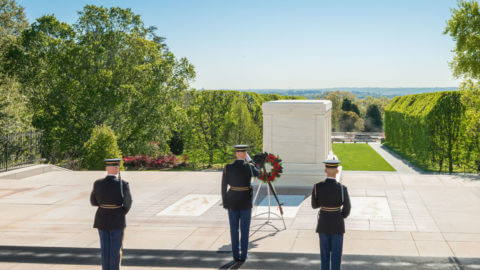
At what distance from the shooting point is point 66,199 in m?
11.9

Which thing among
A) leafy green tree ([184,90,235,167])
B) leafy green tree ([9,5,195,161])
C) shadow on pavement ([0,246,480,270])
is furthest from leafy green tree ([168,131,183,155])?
shadow on pavement ([0,246,480,270])

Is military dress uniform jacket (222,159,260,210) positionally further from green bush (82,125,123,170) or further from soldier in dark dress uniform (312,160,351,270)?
green bush (82,125,123,170)

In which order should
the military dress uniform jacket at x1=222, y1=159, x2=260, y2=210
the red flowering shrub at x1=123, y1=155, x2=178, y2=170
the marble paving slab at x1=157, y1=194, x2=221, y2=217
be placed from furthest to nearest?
1. the red flowering shrub at x1=123, y1=155, x2=178, y2=170
2. the marble paving slab at x1=157, y1=194, x2=221, y2=217
3. the military dress uniform jacket at x1=222, y1=159, x2=260, y2=210

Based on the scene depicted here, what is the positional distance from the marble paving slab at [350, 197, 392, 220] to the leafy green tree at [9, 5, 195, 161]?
19.7 metres

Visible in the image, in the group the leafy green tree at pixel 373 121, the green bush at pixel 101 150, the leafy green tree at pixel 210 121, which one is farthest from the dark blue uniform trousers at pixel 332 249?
the leafy green tree at pixel 373 121

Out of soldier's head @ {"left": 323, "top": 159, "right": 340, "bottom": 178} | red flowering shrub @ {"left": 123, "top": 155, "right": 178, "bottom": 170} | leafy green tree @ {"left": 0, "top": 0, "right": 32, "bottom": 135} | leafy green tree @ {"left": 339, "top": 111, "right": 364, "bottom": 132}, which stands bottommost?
red flowering shrub @ {"left": 123, "top": 155, "right": 178, "bottom": 170}

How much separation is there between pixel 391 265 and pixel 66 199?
8317mm

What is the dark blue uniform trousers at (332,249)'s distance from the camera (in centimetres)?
563

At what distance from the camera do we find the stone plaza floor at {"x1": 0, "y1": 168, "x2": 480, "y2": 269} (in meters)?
7.06

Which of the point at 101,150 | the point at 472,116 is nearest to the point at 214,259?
the point at 101,150

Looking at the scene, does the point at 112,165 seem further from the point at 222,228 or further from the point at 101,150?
the point at 101,150

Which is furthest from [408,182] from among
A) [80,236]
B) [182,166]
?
[182,166]

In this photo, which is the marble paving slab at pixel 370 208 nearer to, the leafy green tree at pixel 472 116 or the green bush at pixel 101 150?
the green bush at pixel 101 150

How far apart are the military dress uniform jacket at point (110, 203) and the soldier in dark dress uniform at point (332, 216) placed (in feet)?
7.81
